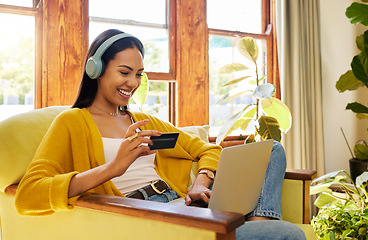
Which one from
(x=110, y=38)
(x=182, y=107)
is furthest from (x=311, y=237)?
(x=182, y=107)

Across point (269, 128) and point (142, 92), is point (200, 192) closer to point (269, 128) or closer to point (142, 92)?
point (142, 92)

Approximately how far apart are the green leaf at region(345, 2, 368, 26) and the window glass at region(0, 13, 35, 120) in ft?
5.95

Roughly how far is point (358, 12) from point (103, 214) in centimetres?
165

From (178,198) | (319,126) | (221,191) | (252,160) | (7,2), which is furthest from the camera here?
(319,126)

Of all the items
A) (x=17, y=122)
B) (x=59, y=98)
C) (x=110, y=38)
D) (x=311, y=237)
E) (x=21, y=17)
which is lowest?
(x=311, y=237)

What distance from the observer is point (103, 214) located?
1164mm

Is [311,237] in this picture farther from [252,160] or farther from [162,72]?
[162,72]

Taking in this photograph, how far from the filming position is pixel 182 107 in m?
2.97

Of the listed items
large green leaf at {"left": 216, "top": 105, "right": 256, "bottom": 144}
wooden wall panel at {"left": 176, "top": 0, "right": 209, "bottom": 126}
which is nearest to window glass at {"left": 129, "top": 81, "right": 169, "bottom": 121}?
wooden wall panel at {"left": 176, "top": 0, "right": 209, "bottom": 126}

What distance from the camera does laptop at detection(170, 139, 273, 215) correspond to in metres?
1.12

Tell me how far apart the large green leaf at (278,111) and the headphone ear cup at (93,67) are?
1518 millimetres

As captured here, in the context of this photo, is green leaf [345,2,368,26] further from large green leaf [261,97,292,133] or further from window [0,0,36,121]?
window [0,0,36,121]

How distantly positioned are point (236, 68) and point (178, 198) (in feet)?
4.49

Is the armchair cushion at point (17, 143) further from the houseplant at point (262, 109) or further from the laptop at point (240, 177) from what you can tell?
the houseplant at point (262, 109)
